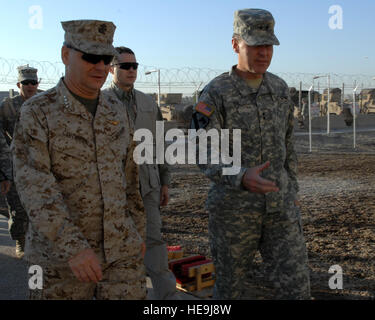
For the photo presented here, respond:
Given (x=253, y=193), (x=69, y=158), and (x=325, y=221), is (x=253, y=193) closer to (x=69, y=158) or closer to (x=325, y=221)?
(x=69, y=158)

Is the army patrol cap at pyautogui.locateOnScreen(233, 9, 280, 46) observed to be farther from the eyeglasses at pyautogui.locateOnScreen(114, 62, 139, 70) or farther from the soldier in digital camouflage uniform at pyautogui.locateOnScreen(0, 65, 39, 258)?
the soldier in digital camouflage uniform at pyautogui.locateOnScreen(0, 65, 39, 258)

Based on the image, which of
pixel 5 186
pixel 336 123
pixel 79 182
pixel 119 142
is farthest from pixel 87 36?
pixel 336 123

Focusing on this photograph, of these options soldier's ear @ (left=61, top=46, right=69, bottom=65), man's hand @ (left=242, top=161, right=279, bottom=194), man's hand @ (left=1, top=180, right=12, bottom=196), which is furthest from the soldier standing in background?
man's hand @ (left=1, top=180, right=12, bottom=196)

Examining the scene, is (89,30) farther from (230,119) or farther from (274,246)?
(274,246)

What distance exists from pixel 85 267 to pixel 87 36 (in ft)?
3.46

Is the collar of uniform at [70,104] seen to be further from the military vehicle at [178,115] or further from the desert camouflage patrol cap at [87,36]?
the military vehicle at [178,115]

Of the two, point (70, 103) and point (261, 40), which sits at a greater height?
point (261, 40)

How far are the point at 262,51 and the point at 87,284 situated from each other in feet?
5.19

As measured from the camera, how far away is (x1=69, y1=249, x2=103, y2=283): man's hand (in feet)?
6.91

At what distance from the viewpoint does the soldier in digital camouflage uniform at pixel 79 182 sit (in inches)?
84.5

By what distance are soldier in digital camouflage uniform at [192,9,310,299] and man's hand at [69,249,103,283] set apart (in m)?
0.88

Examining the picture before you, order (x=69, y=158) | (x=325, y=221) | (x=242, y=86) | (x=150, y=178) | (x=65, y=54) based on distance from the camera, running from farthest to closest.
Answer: (x=325, y=221), (x=150, y=178), (x=242, y=86), (x=65, y=54), (x=69, y=158)

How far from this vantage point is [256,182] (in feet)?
8.08
